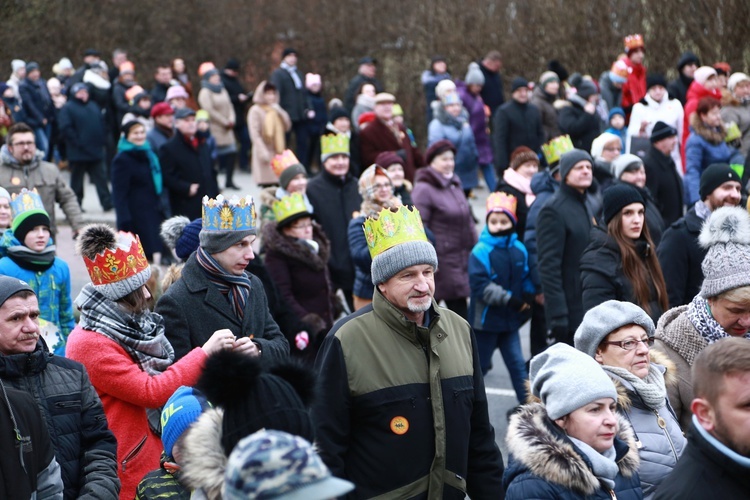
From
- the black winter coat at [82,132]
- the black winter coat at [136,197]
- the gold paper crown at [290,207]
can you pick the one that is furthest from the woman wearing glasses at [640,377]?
the black winter coat at [82,132]

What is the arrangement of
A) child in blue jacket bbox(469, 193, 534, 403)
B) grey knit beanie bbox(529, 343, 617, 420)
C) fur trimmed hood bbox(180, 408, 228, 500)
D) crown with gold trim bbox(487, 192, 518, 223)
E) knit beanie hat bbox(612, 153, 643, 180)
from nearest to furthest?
fur trimmed hood bbox(180, 408, 228, 500) < grey knit beanie bbox(529, 343, 617, 420) < child in blue jacket bbox(469, 193, 534, 403) < crown with gold trim bbox(487, 192, 518, 223) < knit beanie hat bbox(612, 153, 643, 180)

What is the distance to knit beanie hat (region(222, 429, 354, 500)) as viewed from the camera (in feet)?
9.29

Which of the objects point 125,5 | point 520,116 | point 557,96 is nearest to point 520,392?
point 520,116

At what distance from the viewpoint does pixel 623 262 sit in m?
7.32

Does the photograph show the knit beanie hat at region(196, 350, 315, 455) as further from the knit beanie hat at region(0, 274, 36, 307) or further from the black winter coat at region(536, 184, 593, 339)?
the black winter coat at region(536, 184, 593, 339)

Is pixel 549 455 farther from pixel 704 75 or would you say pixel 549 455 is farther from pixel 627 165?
pixel 704 75

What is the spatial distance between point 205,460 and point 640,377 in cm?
235

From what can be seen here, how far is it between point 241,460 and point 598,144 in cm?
892

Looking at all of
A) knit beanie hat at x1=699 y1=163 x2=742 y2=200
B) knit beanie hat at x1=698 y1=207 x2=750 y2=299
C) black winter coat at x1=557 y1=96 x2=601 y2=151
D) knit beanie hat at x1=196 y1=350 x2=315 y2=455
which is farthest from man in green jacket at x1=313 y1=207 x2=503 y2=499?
black winter coat at x1=557 y1=96 x2=601 y2=151

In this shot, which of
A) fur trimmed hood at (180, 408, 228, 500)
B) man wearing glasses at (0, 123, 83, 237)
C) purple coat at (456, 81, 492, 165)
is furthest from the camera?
purple coat at (456, 81, 492, 165)

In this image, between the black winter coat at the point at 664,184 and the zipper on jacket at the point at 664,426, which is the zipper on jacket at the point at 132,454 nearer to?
the zipper on jacket at the point at 664,426

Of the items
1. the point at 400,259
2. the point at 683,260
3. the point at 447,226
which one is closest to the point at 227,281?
the point at 400,259

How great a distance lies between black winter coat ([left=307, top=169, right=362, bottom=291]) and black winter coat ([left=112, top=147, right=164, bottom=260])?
9.91 ft

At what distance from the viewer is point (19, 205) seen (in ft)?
26.0
